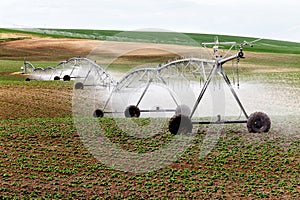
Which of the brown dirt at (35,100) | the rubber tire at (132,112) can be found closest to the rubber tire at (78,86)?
the brown dirt at (35,100)

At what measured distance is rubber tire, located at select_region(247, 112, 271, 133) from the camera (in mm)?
25734

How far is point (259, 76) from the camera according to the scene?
64812 millimetres

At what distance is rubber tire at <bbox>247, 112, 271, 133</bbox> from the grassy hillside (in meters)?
73.7

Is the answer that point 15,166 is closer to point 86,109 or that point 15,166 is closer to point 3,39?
point 86,109

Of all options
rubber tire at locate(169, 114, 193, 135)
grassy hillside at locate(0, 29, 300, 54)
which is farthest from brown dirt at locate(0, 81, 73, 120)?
grassy hillside at locate(0, 29, 300, 54)

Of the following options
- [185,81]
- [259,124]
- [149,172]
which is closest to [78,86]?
[185,81]

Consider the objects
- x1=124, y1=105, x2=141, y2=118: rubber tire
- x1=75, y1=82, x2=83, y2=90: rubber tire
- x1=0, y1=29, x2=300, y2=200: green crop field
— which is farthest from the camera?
x1=75, y1=82, x2=83, y2=90: rubber tire

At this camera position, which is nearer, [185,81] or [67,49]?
[185,81]

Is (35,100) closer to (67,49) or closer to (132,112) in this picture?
(132,112)

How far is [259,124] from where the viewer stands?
85.0ft

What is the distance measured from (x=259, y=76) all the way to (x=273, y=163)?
44.2 m

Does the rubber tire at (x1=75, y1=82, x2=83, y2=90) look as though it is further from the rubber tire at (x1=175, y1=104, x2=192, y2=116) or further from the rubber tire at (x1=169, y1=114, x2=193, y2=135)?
the rubber tire at (x1=169, y1=114, x2=193, y2=135)

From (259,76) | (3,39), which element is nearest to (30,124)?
(259,76)

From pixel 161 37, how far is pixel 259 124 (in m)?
83.2
